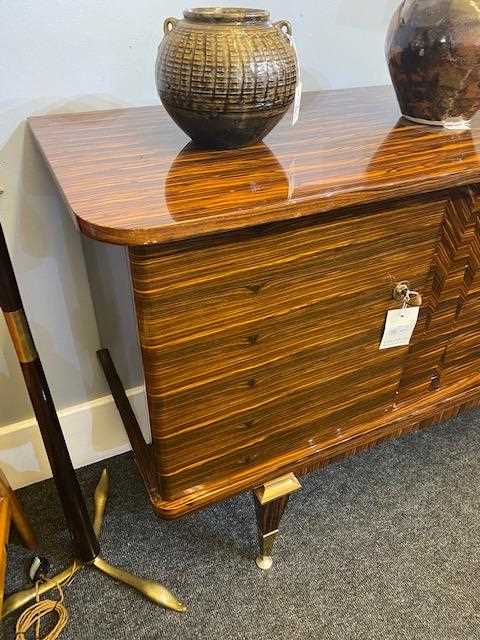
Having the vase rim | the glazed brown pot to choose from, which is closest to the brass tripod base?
the glazed brown pot

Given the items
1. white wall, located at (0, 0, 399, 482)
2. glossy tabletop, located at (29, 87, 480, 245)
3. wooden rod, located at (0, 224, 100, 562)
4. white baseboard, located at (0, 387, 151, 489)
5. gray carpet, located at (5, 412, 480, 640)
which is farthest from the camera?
white baseboard, located at (0, 387, 151, 489)

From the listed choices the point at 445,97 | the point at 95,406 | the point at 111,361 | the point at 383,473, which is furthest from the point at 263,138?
the point at 383,473

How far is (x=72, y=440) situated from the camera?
1219 mm

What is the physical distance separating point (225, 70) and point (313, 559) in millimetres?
936

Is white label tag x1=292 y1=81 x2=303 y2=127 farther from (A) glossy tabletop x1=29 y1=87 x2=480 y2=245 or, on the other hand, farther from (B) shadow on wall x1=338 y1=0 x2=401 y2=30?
(B) shadow on wall x1=338 y1=0 x2=401 y2=30

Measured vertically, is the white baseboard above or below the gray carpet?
above

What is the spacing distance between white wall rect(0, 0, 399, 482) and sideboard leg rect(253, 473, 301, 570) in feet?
1.62

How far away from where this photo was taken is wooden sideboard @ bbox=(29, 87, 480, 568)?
1.93 ft

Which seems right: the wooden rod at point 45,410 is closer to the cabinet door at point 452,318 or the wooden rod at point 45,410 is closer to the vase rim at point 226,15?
the vase rim at point 226,15

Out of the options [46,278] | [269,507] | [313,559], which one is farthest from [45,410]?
[313,559]

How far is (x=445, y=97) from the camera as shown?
800mm

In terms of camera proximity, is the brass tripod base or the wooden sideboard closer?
the wooden sideboard

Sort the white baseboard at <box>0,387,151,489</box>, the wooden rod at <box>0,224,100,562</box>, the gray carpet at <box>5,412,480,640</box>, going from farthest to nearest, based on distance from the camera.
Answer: the white baseboard at <box>0,387,151,489</box> → the gray carpet at <box>5,412,480,640</box> → the wooden rod at <box>0,224,100,562</box>

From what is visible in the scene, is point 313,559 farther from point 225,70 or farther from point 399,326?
point 225,70
